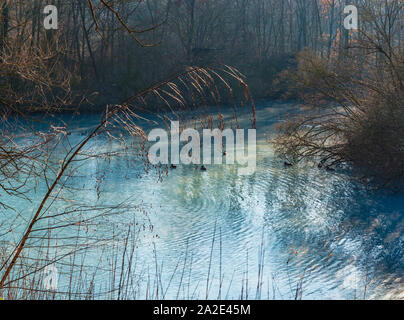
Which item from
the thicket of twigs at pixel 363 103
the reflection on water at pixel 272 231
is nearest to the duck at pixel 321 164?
the thicket of twigs at pixel 363 103

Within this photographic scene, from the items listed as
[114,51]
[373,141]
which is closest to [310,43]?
[114,51]

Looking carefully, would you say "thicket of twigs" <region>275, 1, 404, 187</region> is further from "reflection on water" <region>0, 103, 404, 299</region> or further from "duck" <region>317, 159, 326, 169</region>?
"reflection on water" <region>0, 103, 404, 299</region>

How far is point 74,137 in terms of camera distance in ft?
52.4

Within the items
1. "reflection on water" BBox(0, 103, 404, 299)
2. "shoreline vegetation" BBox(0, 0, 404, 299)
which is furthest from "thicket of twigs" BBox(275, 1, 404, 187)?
"reflection on water" BBox(0, 103, 404, 299)

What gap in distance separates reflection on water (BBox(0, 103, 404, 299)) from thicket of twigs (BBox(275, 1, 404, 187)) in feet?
1.88

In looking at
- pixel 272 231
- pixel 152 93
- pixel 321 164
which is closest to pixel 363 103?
pixel 321 164

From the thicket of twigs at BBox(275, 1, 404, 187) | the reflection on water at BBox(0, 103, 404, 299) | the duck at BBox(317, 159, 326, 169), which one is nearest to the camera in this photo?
the reflection on water at BBox(0, 103, 404, 299)

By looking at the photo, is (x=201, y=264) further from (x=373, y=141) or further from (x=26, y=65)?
(x=373, y=141)

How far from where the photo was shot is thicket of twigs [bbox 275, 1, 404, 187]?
31.7ft

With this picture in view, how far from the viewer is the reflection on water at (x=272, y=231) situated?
238 inches

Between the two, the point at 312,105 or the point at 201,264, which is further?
the point at 312,105

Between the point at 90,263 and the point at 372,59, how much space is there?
798cm

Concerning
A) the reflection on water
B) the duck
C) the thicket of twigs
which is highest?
the thicket of twigs

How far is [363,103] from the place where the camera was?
1086 centimetres
